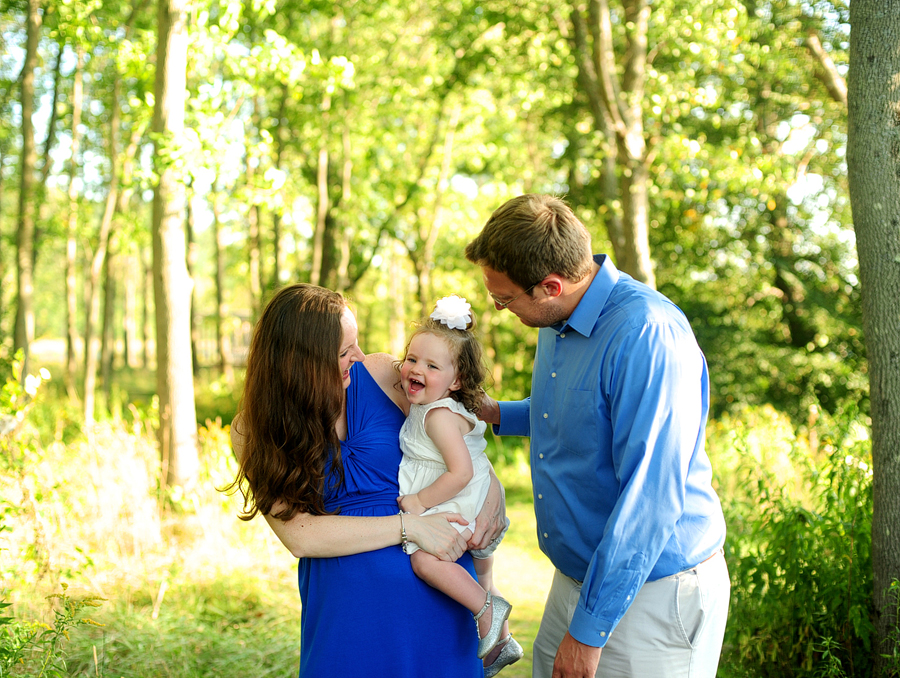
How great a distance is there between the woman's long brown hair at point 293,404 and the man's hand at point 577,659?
0.85 metres

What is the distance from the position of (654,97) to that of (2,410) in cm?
550

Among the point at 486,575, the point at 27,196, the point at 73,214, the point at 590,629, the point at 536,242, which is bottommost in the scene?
the point at 486,575

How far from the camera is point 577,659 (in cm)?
194

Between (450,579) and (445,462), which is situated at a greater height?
(445,462)

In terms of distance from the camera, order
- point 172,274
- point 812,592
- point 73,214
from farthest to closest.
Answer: point 73,214 → point 172,274 → point 812,592

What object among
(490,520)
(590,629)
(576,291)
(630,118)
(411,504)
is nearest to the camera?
(590,629)

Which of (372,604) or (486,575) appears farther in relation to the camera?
(486,575)

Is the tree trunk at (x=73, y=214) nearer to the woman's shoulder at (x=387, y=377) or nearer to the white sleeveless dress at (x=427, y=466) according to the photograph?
the woman's shoulder at (x=387, y=377)

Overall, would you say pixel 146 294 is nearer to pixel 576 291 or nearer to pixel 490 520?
pixel 490 520

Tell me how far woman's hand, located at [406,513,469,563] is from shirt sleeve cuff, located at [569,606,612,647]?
1.69 ft

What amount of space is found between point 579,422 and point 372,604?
0.87 m

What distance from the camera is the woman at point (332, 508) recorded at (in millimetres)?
2205

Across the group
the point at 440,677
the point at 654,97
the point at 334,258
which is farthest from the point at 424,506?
the point at 334,258

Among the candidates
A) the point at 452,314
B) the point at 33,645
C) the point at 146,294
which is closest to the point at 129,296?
the point at 146,294
